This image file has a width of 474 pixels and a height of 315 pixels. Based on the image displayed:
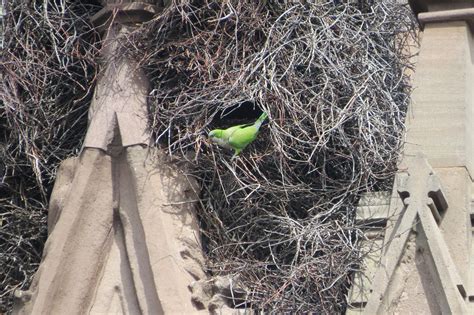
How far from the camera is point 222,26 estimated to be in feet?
20.2

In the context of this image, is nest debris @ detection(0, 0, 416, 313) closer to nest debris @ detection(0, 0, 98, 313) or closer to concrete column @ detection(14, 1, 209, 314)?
nest debris @ detection(0, 0, 98, 313)

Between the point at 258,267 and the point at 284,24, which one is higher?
the point at 284,24

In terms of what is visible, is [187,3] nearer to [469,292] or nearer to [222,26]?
[222,26]

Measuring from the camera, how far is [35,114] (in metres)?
6.25

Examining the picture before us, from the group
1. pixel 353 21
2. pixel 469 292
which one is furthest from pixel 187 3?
pixel 469 292

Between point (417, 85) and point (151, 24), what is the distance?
1.14m

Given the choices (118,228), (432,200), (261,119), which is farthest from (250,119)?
(432,200)

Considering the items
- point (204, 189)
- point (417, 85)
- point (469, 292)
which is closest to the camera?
point (469, 292)

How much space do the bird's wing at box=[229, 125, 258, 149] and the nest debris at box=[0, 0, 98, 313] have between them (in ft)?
2.44

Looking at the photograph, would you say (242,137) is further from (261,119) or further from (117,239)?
(117,239)

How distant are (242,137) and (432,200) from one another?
0.90 m

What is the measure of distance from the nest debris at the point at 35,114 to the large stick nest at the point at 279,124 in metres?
0.33

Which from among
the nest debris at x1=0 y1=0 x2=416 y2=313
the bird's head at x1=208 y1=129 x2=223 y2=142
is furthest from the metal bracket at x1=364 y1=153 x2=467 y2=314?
the bird's head at x1=208 y1=129 x2=223 y2=142

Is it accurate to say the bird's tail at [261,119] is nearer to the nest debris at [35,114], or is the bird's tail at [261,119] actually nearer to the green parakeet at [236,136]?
the green parakeet at [236,136]
